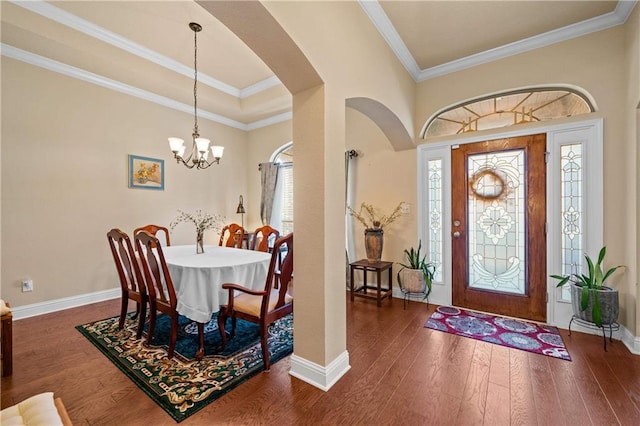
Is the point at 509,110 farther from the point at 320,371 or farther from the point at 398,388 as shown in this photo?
the point at 320,371

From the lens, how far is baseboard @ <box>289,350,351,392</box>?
192 cm

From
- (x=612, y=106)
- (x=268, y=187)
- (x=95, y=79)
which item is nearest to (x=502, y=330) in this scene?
(x=612, y=106)

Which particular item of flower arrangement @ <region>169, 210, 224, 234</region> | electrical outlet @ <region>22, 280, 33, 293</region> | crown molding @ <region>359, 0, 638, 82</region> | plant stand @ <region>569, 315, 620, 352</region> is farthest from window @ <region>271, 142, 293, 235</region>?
plant stand @ <region>569, 315, 620, 352</region>

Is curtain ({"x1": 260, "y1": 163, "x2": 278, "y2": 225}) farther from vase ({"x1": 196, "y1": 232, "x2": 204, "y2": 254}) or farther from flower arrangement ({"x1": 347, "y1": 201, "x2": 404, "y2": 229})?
vase ({"x1": 196, "y1": 232, "x2": 204, "y2": 254})

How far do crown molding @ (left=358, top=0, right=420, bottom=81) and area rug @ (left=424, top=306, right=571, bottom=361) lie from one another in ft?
10.2

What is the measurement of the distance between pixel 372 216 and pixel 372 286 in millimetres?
1057

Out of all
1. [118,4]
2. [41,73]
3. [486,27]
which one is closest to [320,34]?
[486,27]

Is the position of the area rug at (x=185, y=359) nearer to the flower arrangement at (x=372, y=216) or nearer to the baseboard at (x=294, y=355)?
the baseboard at (x=294, y=355)

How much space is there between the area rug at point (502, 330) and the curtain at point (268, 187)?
11.1 ft

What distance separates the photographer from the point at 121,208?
3896 millimetres

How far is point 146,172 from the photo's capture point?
163 inches

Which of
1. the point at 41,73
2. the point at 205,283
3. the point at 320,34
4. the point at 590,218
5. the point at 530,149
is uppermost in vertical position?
the point at 41,73

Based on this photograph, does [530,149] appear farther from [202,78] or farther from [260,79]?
[202,78]

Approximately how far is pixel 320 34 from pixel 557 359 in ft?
10.5
